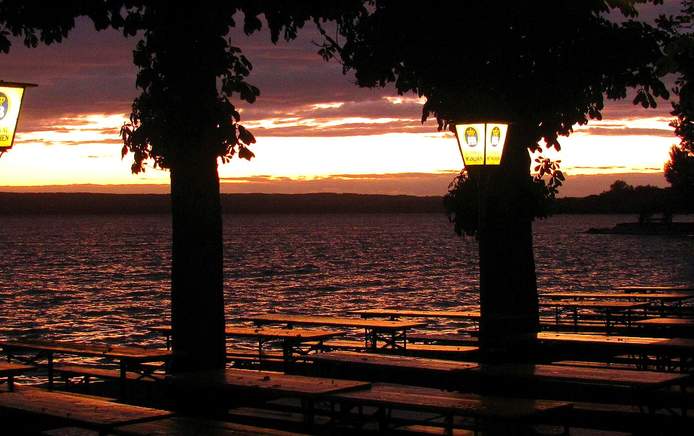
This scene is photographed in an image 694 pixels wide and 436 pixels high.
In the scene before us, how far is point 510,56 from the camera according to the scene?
51.3 ft

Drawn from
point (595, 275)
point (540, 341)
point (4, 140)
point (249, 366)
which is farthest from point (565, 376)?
point (595, 275)

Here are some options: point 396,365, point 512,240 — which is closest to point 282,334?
point 512,240

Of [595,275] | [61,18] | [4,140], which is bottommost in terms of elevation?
[595,275]

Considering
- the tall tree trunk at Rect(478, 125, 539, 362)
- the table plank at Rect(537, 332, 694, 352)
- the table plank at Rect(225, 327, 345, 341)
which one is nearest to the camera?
the table plank at Rect(537, 332, 694, 352)

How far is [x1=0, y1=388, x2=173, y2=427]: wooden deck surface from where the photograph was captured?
8539mm

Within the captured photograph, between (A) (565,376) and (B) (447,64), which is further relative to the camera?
(B) (447,64)

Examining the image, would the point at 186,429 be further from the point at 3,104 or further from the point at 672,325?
the point at 672,325

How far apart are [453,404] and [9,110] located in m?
4.54

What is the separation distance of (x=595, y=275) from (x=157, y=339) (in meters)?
47.1

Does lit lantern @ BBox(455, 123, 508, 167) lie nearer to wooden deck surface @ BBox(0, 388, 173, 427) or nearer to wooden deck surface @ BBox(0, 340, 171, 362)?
wooden deck surface @ BBox(0, 340, 171, 362)

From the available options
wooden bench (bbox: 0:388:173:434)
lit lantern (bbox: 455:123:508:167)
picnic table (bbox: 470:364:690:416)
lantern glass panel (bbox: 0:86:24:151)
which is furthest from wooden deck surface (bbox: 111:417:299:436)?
lit lantern (bbox: 455:123:508:167)

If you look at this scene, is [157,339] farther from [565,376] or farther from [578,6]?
[565,376]

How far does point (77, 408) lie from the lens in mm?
9156

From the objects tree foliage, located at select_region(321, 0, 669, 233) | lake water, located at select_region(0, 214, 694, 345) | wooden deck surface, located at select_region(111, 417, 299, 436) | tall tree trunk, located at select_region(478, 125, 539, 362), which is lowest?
lake water, located at select_region(0, 214, 694, 345)
